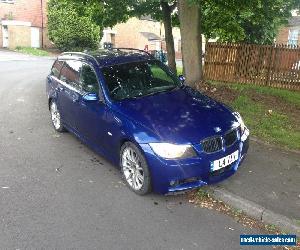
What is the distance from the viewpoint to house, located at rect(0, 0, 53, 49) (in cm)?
3412

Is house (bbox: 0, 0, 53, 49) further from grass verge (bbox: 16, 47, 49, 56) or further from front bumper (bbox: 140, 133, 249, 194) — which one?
front bumper (bbox: 140, 133, 249, 194)

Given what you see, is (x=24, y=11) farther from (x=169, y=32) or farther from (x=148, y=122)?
(x=148, y=122)

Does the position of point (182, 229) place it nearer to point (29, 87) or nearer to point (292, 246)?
point (292, 246)

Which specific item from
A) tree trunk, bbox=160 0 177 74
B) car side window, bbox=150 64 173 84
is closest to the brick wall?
tree trunk, bbox=160 0 177 74

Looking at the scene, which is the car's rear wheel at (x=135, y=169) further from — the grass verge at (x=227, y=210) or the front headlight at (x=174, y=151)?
the grass verge at (x=227, y=210)

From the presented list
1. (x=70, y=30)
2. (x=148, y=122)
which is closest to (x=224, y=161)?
(x=148, y=122)

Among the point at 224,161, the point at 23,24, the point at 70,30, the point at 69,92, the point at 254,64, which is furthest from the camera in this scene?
the point at 23,24

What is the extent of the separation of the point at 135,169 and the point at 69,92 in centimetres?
234

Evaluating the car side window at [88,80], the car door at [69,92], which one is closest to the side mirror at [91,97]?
the car side window at [88,80]

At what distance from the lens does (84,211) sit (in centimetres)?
448

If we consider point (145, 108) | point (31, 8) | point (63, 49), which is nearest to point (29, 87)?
point (145, 108)

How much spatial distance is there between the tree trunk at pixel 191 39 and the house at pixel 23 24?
27.5 metres

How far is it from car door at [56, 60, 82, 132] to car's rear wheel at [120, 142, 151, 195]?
1.65 metres

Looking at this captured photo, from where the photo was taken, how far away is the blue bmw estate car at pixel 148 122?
4500mm
